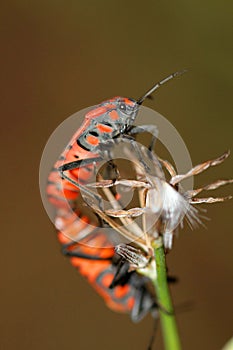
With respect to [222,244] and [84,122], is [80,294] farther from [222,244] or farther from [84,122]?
[84,122]

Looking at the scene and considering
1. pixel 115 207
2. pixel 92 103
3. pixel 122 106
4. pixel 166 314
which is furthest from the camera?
pixel 92 103

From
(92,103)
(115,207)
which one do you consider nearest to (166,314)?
(115,207)

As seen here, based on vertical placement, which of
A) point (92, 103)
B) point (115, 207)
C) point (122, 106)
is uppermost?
point (122, 106)

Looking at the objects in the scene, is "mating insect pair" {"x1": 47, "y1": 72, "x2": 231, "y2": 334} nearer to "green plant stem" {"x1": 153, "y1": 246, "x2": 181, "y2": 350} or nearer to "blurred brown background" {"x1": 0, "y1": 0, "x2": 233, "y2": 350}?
"green plant stem" {"x1": 153, "y1": 246, "x2": 181, "y2": 350}

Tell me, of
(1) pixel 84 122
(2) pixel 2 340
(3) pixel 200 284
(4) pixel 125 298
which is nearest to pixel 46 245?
(2) pixel 2 340

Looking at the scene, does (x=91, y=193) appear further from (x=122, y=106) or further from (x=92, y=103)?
(x=92, y=103)

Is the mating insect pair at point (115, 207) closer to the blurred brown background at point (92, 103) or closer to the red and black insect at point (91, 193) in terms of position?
the red and black insect at point (91, 193)

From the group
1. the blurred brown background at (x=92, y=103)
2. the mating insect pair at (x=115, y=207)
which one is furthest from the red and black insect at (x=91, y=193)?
the blurred brown background at (x=92, y=103)

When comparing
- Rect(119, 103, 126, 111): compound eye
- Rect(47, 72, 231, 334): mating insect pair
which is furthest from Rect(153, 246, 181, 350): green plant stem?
Rect(119, 103, 126, 111): compound eye
